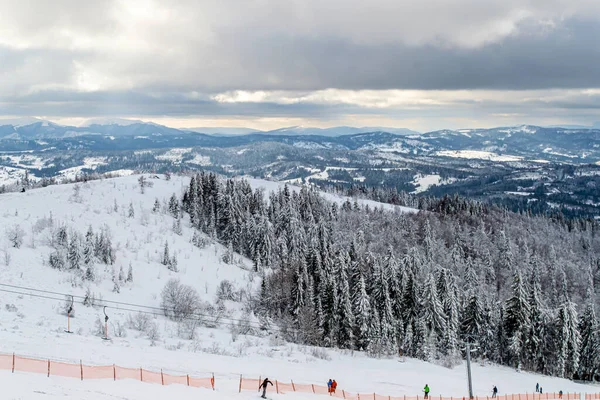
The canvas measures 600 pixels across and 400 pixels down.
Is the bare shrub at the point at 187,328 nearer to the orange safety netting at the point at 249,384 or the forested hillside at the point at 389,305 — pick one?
the forested hillside at the point at 389,305

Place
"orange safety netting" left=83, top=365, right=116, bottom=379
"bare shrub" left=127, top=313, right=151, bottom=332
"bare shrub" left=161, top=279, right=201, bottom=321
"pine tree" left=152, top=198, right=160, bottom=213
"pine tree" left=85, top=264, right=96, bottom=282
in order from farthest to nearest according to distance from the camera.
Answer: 1. "pine tree" left=152, top=198, right=160, bottom=213
2. "pine tree" left=85, top=264, right=96, bottom=282
3. "bare shrub" left=161, top=279, right=201, bottom=321
4. "bare shrub" left=127, top=313, right=151, bottom=332
5. "orange safety netting" left=83, top=365, right=116, bottom=379

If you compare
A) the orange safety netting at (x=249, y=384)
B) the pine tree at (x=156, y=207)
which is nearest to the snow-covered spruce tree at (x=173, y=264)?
the pine tree at (x=156, y=207)

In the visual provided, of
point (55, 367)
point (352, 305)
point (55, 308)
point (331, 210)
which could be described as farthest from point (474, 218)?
point (55, 367)

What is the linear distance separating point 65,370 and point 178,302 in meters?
33.7

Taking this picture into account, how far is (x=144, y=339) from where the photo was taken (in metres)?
41.5

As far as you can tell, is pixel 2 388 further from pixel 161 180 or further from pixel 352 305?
pixel 161 180

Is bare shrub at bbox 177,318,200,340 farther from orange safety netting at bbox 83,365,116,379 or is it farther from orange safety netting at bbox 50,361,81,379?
orange safety netting at bbox 50,361,81,379

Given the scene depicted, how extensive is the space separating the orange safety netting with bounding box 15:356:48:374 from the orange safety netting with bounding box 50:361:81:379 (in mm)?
396

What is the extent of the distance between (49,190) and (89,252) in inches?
1647

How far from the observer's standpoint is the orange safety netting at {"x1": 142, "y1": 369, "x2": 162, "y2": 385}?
27.2 meters

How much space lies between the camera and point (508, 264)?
136 m

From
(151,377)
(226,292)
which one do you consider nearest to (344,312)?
(226,292)

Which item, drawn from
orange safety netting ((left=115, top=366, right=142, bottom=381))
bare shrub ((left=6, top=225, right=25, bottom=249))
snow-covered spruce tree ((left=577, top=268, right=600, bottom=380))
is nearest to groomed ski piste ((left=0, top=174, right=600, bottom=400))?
bare shrub ((left=6, top=225, right=25, bottom=249))

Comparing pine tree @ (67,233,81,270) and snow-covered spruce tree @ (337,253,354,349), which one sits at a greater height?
pine tree @ (67,233,81,270)
